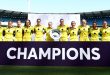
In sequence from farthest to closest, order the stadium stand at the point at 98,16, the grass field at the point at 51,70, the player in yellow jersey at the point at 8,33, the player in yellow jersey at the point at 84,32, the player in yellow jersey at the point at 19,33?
the stadium stand at the point at 98,16, the player in yellow jersey at the point at 8,33, the player in yellow jersey at the point at 19,33, the player in yellow jersey at the point at 84,32, the grass field at the point at 51,70

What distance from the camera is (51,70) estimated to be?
578cm

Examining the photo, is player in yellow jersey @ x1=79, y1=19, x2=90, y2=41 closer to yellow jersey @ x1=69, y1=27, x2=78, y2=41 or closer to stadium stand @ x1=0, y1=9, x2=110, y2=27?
yellow jersey @ x1=69, y1=27, x2=78, y2=41

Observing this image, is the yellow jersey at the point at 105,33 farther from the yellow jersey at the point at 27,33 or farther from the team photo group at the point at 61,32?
the yellow jersey at the point at 27,33

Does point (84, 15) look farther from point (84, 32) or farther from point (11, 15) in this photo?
point (84, 32)

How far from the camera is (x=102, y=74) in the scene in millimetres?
5691

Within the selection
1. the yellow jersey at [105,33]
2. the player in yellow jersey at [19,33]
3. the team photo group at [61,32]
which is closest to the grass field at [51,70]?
the team photo group at [61,32]

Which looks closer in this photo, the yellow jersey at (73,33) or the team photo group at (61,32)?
the team photo group at (61,32)

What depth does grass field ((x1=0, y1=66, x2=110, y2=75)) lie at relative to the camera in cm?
571

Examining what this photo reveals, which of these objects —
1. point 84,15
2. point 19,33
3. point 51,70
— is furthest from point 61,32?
point 84,15

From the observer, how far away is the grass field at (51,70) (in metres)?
5.71

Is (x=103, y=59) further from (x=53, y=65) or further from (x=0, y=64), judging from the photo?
(x=0, y=64)

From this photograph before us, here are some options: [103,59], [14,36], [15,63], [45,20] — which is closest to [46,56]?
[15,63]

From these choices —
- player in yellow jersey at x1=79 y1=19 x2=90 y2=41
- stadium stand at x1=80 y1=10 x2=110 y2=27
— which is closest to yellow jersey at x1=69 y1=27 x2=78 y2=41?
player in yellow jersey at x1=79 y1=19 x2=90 y2=41

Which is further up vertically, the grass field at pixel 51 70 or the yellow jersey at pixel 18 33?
the yellow jersey at pixel 18 33
